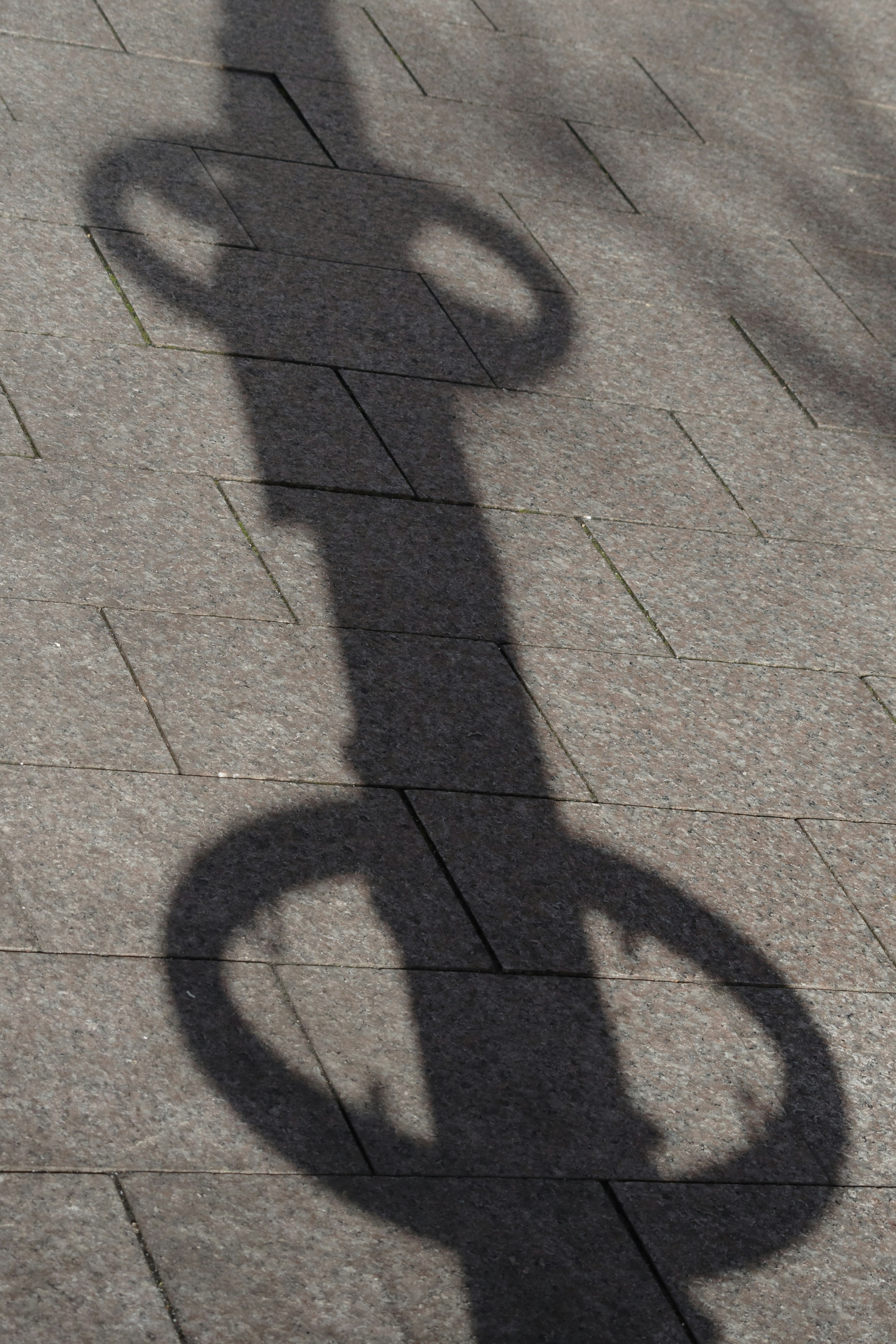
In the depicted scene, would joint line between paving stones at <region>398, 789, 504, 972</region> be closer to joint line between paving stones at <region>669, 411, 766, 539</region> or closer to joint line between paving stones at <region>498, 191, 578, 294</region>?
joint line between paving stones at <region>669, 411, 766, 539</region>

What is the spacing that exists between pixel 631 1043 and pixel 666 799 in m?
0.86

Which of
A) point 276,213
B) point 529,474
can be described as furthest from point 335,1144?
point 276,213

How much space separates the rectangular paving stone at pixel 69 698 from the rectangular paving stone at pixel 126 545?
0.36 feet

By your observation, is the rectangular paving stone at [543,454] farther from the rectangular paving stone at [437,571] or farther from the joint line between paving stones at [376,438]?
the rectangular paving stone at [437,571]

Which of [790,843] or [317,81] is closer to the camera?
[790,843]

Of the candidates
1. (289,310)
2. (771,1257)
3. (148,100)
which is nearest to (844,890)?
(771,1257)

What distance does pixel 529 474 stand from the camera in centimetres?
562

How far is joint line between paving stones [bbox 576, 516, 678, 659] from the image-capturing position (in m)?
5.14

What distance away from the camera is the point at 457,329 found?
6.21 metres

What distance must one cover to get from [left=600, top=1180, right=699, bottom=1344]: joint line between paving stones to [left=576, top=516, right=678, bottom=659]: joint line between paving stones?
1885 millimetres

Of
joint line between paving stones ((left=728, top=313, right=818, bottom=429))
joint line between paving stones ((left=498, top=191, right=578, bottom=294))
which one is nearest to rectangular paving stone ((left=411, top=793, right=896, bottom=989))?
joint line between paving stones ((left=728, top=313, right=818, bottom=429))

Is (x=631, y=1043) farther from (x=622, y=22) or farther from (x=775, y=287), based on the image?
(x=622, y=22)

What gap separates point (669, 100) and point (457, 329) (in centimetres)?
268

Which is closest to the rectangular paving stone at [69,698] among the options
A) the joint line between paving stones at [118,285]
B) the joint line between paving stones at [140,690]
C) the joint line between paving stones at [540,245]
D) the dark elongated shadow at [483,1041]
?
the joint line between paving stones at [140,690]
